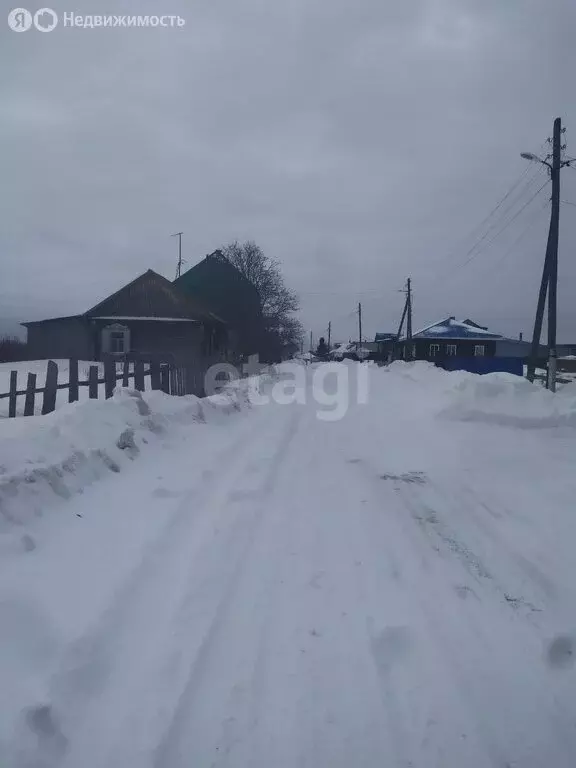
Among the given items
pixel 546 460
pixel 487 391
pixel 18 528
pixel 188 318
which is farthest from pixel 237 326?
pixel 18 528

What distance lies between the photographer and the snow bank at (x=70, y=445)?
4.67 m

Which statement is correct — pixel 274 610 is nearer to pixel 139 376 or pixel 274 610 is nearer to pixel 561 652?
pixel 561 652

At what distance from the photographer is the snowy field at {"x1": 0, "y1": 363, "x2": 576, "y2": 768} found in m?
2.50

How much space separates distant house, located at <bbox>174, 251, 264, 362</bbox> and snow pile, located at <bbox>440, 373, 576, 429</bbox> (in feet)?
93.8

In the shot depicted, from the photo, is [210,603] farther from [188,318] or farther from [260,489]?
[188,318]

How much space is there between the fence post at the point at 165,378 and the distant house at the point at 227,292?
2668 centimetres

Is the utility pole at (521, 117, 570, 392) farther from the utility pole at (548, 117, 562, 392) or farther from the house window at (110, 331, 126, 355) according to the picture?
the house window at (110, 331, 126, 355)

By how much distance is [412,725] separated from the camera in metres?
2.58

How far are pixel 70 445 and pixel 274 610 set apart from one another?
3.63 meters

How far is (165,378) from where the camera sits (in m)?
12.8

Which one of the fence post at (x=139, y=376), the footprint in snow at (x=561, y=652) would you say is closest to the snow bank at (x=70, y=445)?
the fence post at (x=139, y=376)

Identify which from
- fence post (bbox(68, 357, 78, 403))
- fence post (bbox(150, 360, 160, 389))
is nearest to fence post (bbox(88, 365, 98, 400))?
fence post (bbox(68, 357, 78, 403))

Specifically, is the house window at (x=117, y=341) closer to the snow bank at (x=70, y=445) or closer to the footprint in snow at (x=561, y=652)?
the snow bank at (x=70, y=445)

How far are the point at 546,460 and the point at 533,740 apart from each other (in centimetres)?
621
